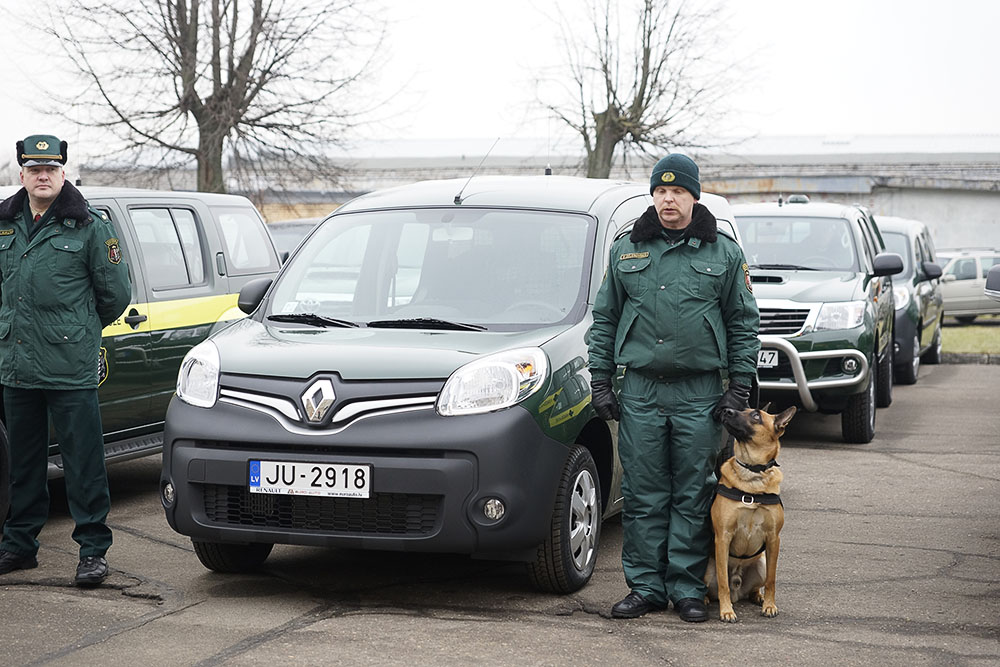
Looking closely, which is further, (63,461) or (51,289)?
(63,461)

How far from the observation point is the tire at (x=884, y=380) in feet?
39.5

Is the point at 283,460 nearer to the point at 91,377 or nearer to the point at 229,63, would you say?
the point at 91,377

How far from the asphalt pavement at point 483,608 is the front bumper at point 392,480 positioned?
340 mm

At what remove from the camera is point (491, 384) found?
514 centimetres

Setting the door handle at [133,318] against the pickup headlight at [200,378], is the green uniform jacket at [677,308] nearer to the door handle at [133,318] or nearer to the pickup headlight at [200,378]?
the pickup headlight at [200,378]

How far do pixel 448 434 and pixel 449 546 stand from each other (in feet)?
1.47

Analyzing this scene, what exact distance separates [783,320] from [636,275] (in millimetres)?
5261

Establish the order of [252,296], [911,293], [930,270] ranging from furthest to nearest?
[930,270] → [911,293] → [252,296]

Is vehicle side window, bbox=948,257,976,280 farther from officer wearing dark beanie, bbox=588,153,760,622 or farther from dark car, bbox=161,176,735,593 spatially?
officer wearing dark beanie, bbox=588,153,760,622

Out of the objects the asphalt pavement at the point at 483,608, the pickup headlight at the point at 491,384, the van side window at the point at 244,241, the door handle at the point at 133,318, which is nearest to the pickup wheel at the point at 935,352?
the asphalt pavement at the point at 483,608

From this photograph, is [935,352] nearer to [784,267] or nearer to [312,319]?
[784,267]

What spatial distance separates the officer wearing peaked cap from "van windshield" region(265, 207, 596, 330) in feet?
2.78

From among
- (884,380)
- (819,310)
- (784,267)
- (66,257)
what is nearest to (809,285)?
(819,310)

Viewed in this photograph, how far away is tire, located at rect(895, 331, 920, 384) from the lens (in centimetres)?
1450
